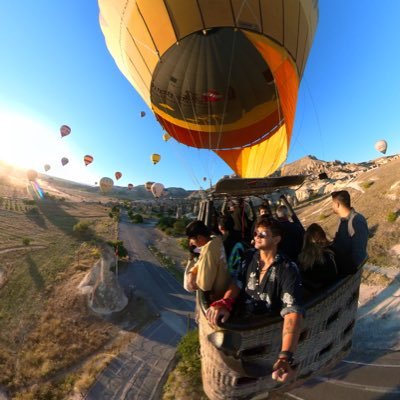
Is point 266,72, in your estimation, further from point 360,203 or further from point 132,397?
point 360,203

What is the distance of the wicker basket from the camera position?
276cm

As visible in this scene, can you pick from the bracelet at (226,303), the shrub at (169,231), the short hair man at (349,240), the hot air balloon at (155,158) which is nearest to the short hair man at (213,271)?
the bracelet at (226,303)

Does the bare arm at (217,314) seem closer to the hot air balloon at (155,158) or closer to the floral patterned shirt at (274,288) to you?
the floral patterned shirt at (274,288)

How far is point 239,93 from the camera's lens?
10.5 m

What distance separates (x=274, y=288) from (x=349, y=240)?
191 cm

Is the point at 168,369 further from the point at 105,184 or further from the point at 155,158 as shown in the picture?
the point at 105,184

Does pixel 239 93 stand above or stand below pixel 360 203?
below

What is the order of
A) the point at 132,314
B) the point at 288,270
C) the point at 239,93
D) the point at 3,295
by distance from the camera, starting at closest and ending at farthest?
the point at 288,270
the point at 239,93
the point at 3,295
the point at 132,314

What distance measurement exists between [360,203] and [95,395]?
86.1 ft

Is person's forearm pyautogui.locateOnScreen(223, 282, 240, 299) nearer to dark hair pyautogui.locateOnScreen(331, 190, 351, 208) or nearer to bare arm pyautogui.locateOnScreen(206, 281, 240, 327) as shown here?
bare arm pyautogui.locateOnScreen(206, 281, 240, 327)

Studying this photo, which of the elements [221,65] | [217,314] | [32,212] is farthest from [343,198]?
[32,212]

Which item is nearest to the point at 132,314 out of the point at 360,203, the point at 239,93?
the point at 239,93

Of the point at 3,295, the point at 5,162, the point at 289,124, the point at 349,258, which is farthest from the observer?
the point at 5,162

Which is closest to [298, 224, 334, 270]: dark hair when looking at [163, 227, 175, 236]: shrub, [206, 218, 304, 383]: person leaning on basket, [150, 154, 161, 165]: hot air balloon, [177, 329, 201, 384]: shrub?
[206, 218, 304, 383]: person leaning on basket
